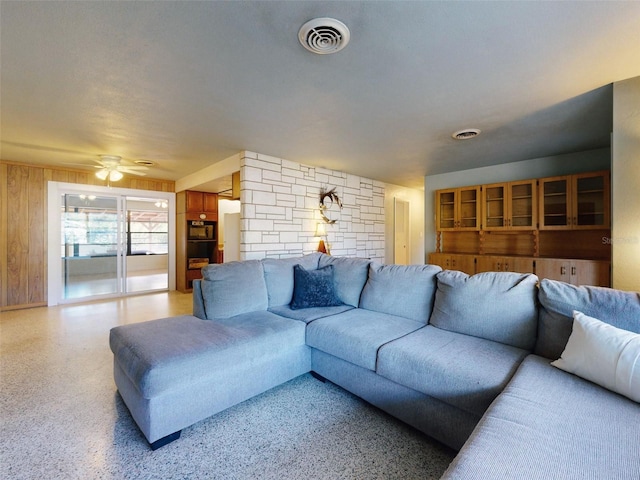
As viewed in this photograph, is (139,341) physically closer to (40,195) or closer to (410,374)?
(410,374)

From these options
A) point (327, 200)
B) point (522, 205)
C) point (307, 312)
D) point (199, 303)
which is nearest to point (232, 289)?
point (199, 303)

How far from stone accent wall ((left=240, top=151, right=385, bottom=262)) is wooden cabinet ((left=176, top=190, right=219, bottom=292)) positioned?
104 inches

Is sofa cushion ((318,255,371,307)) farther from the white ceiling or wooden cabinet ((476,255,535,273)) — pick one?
wooden cabinet ((476,255,535,273))

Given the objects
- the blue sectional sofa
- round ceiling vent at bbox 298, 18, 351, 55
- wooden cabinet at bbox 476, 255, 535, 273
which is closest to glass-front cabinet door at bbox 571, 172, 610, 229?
wooden cabinet at bbox 476, 255, 535, 273

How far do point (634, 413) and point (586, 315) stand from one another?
1.84ft

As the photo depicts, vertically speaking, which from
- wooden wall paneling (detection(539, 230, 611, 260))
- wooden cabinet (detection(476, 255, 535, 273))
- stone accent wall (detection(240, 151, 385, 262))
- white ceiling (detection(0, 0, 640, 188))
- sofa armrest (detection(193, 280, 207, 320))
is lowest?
sofa armrest (detection(193, 280, 207, 320))

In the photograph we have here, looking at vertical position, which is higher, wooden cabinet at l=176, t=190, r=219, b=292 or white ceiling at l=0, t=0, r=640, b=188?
white ceiling at l=0, t=0, r=640, b=188

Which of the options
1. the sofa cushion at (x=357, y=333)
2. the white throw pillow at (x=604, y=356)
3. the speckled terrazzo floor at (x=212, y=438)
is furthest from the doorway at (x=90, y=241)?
the white throw pillow at (x=604, y=356)

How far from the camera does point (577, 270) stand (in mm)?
3773

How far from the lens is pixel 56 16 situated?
5.08 ft

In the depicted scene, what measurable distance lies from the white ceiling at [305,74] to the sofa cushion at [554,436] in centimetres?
190

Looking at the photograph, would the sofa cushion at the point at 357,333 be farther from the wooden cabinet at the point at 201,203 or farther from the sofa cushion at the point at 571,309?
the wooden cabinet at the point at 201,203

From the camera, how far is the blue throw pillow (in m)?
2.82

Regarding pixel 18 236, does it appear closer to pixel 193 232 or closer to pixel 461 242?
pixel 193 232
